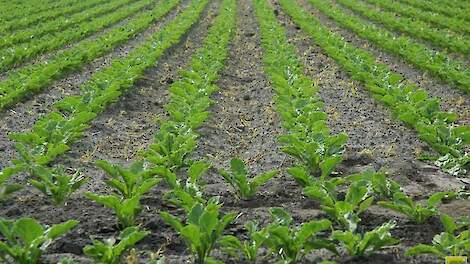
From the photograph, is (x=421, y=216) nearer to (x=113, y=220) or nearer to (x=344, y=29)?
(x=113, y=220)

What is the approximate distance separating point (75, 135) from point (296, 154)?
8.24 ft

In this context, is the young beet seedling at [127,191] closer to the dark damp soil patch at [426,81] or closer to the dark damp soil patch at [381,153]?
the dark damp soil patch at [381,153]

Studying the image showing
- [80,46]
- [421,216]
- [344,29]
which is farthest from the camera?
[344,29]

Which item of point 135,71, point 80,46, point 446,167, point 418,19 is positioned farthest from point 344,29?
point 446,167

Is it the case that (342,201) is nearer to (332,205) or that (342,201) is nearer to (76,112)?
(332,205)

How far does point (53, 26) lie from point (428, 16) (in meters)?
11.8

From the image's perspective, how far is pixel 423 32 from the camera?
15.9m

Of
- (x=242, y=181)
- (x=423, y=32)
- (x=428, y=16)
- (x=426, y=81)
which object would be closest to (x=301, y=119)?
(x=242, y=181)

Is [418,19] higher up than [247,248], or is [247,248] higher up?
[247,248]

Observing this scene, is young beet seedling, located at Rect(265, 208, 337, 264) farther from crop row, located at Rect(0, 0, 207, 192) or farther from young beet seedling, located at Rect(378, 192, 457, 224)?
crop row, located at Rect(0, 0, 207, 192)

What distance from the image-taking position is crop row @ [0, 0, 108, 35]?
1784 centimetres

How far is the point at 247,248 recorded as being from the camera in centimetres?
398

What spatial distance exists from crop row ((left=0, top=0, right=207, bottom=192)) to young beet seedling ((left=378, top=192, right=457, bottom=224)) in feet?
10.1


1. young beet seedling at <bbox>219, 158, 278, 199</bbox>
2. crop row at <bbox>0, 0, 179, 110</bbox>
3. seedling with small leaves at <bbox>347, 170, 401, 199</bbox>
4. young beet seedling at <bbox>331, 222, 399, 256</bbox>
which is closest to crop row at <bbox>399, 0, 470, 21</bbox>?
crop row at <bbox>0, 0, 179, 110</bbox>
